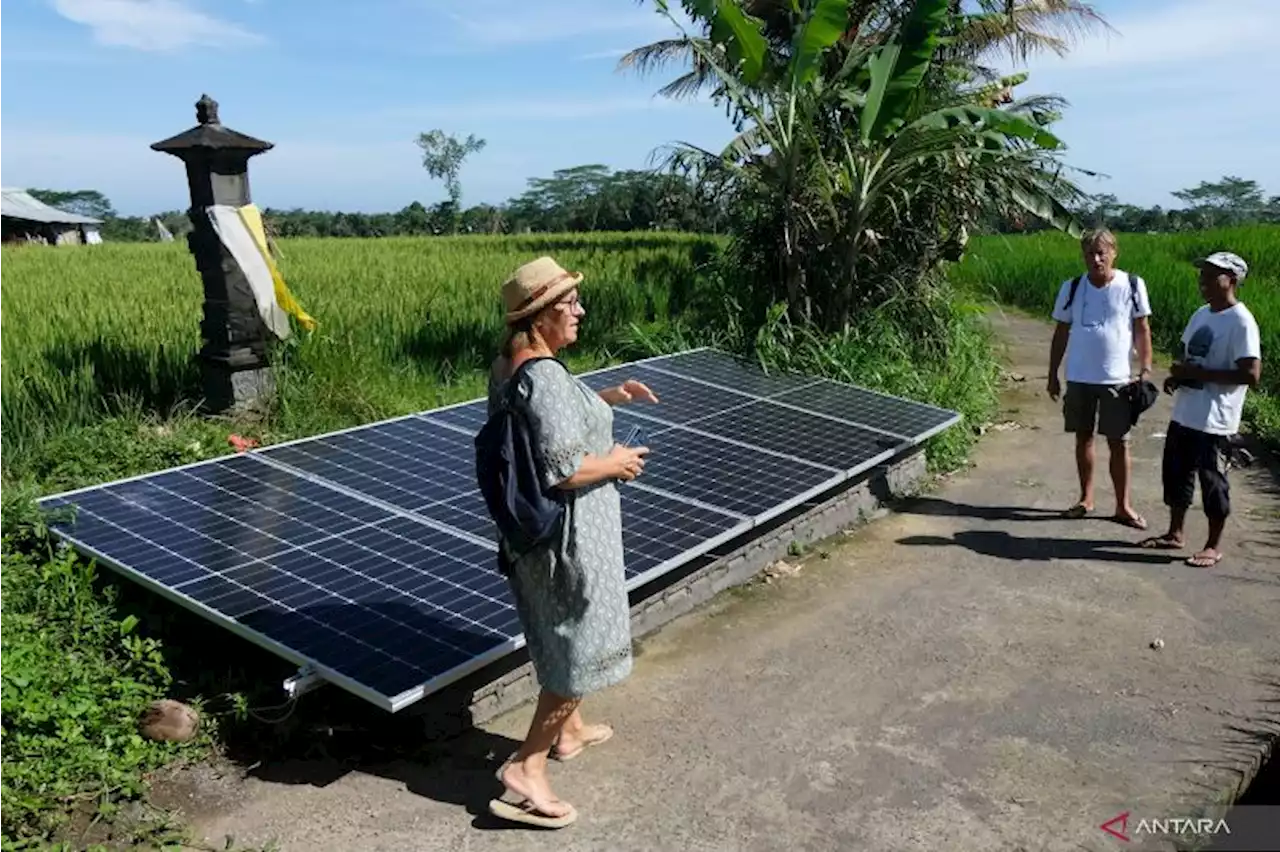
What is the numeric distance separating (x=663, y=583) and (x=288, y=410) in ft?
10.4

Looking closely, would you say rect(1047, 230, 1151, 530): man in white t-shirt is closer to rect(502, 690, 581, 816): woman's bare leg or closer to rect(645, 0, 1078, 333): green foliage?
rect(645, 0, 1078, 333): green foliage

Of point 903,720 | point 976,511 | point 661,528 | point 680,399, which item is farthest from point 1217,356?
point 680,399

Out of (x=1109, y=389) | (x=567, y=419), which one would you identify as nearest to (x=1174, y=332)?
(x=1109, y=389)

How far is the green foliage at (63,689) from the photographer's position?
3139mm

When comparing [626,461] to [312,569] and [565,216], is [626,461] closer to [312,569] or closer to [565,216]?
[312,569]

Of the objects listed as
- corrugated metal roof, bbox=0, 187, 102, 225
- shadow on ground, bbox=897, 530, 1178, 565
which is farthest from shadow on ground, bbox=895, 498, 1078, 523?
corrugated metal roof, bbox=0, 187, 102, 225

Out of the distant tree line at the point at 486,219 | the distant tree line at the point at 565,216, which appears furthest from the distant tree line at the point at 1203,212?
the distant tree line at the point at 486,219

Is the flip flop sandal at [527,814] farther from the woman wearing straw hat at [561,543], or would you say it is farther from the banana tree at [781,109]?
the banana tree at [781,109]

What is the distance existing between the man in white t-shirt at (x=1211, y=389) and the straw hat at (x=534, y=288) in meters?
3.90

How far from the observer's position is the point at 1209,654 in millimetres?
4520

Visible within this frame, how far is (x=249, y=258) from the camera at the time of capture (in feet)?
21.3

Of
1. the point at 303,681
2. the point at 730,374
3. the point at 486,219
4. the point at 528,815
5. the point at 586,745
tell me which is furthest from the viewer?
the point at 486,219

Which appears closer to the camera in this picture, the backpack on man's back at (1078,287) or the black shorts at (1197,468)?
the black shorts at (1197,468)

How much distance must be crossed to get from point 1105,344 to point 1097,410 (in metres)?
0.41
